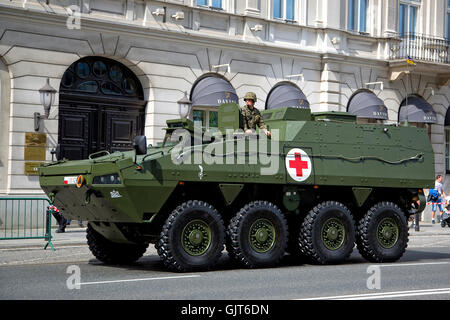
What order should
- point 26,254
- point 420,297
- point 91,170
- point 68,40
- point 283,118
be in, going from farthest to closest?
1. point 68,40
2. point 26,254
3. point 283,118
4. point 91,170
5. point 420,297

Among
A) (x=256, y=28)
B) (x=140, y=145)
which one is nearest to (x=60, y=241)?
(x=140, y=145)

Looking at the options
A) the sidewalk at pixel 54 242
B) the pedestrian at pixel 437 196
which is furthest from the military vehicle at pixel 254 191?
the pedestrian at pixel 437 196

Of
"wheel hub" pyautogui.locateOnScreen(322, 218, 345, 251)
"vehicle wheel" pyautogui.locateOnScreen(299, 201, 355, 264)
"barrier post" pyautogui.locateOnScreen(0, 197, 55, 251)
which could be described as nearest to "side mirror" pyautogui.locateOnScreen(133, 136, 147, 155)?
"vehicle wheel" pyautogui.locateOnScreen(299, 201, 355, 264)

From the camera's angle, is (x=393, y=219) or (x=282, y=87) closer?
(x=393, y=219)

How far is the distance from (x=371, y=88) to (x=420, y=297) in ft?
63.9

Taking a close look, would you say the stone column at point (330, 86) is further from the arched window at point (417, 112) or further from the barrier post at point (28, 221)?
the barrier post at point (28, 221)

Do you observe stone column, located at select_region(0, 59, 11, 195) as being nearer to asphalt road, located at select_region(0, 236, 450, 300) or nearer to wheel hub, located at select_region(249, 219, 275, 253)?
asphalt road, located at select_region(0, 236, 450, 300)

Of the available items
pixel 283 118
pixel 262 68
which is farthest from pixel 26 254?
pixel 262 68

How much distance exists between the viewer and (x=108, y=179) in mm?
11508

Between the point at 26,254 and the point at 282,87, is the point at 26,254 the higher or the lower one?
the lower one

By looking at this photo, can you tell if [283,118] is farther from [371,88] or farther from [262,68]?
[371,88]

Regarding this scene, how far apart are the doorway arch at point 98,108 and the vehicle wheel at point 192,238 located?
389 inches

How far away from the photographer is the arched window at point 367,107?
2711cm

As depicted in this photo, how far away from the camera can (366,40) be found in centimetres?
2805
